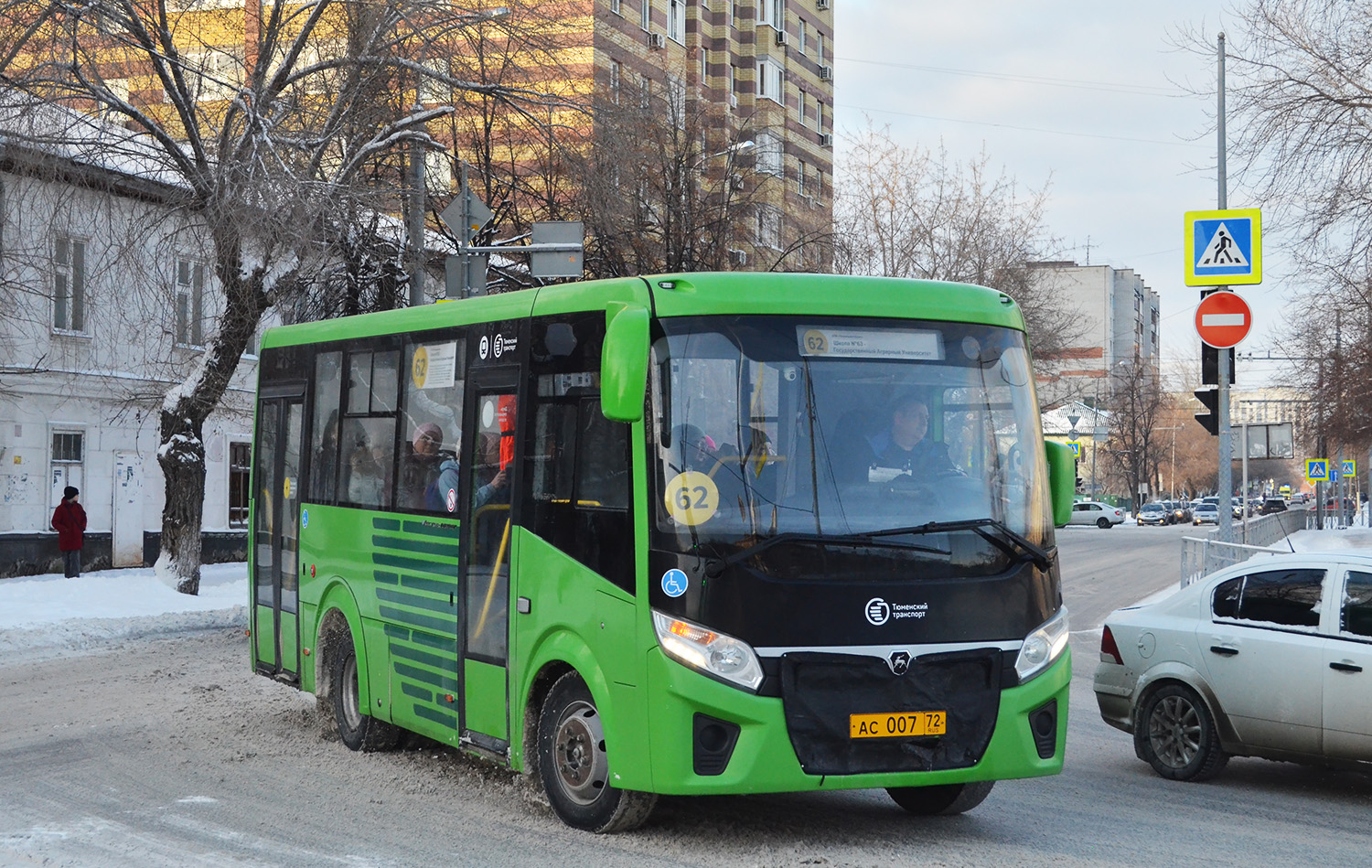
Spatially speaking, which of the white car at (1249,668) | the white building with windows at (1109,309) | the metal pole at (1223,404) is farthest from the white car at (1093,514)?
the white car at (1249,668)

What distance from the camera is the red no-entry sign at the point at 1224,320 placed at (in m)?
15.2

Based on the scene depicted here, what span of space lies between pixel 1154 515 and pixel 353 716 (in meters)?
83.8

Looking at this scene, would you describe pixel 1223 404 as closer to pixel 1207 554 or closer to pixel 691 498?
pixel 1207 554

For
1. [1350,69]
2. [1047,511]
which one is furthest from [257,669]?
[1350,69]

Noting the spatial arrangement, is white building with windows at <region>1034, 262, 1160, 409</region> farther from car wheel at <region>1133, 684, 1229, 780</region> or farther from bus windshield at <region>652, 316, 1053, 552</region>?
bus windshield at <region>652, 316, 1053, 552</region>

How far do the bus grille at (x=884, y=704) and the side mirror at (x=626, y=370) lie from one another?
1.32 m

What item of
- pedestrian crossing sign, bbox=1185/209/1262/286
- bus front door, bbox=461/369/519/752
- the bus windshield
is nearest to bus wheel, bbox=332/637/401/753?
bus front door, bbox=461/369/519/752

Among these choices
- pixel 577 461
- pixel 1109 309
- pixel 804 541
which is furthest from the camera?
pixel 1109 309

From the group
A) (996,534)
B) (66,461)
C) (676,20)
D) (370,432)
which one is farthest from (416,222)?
(676,20)

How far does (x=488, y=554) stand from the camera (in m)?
8.54

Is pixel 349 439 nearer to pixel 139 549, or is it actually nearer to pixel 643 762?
pixel 643 762

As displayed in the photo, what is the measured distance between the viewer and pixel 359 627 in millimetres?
10227

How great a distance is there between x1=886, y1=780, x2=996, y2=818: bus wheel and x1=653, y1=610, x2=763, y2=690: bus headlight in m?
1.50

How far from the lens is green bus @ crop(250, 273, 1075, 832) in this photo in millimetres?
7055
